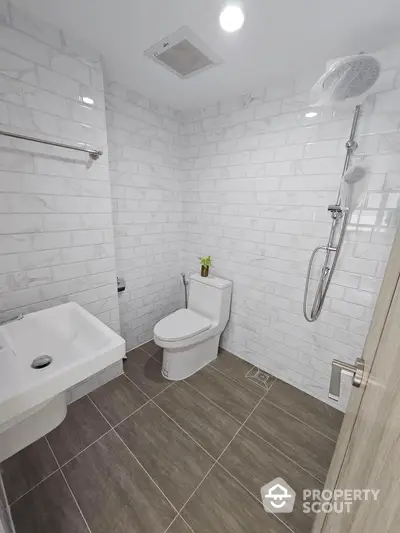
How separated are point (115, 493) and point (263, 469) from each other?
0.76m

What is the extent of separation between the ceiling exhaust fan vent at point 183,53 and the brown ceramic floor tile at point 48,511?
7.64ft

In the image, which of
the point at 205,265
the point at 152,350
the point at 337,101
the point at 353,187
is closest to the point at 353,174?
the point at 353,187

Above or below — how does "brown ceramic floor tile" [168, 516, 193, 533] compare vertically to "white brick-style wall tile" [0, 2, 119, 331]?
below

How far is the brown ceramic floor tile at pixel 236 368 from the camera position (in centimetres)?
177

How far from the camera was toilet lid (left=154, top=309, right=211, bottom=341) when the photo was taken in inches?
65.6

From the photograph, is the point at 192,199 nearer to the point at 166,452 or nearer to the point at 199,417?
the point at 199,417

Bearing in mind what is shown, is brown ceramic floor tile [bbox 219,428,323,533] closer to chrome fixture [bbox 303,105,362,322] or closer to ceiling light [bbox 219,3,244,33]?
chrome fixture [bbox 303,105,362,322]

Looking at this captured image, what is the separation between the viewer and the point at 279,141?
5.13 feet

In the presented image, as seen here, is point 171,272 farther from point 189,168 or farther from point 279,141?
point 279,141

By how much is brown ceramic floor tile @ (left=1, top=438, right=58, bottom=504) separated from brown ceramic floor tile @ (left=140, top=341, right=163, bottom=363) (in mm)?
931

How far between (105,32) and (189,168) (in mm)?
1075

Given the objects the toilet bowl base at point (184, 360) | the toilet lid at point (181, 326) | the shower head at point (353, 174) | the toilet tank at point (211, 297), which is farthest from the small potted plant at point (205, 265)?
the shower head at point (353, 174)

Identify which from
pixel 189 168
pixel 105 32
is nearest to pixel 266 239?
pixel 189 168

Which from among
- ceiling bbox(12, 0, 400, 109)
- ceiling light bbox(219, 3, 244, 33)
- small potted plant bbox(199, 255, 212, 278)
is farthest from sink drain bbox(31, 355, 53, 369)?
ceiling light bbox(219, 3, 244, 33)
